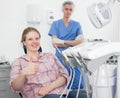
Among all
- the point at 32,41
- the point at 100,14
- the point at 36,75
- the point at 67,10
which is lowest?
the point at 36,75

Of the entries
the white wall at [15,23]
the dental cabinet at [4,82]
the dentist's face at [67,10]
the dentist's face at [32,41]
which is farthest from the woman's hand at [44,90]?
the white wall at [15,23]

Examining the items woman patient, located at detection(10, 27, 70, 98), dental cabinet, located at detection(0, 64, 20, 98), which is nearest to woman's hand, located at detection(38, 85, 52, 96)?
woman patient, located at detection(10, 27, 70, 98)

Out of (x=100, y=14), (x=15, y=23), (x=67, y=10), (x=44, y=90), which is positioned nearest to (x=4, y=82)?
(x=15, y=23)

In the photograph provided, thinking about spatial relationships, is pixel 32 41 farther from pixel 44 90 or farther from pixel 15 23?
pixel 15 23

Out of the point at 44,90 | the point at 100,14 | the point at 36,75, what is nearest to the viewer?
the point at 100,14

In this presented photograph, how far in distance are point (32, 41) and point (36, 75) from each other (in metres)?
0.28

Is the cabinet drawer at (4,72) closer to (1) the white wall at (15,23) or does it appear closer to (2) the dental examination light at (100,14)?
(1) the white wall at (15,23)

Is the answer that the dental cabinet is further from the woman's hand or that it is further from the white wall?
the woman's hand

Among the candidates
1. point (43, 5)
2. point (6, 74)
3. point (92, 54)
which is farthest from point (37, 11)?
point (92, 54)

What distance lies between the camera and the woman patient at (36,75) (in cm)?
207

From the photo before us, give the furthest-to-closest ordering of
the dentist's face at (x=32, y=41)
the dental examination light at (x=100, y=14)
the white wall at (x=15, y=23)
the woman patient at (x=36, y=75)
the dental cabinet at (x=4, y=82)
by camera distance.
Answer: the white wall at (x=15, y=23), the dental cabinet at (x=4, y=82), the dentist's face at (x=32, y=41), the woman patient at (x=36, y=75), the dental examination light at (x=100, y=14)

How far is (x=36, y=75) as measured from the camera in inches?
85.9

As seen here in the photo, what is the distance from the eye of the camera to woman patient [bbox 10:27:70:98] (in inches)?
81.4

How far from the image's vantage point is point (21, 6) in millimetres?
3619
